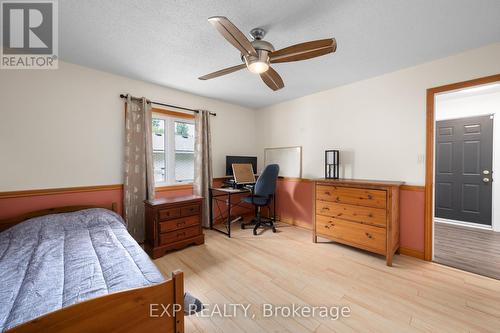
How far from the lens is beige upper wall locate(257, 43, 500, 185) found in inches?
88.4

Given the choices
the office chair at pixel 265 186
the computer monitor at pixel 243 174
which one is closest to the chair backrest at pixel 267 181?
the office chair at pixel 265 186

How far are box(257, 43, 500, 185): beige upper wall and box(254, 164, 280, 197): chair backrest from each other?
2.43 ft

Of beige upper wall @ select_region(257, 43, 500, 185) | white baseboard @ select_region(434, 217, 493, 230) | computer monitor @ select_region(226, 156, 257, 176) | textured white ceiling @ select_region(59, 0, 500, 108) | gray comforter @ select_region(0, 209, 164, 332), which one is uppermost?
textured white ceiling @ select_region(59, 0, 500, 108)

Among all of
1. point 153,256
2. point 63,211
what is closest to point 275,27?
point 153,256

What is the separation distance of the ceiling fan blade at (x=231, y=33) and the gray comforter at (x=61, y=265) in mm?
1576

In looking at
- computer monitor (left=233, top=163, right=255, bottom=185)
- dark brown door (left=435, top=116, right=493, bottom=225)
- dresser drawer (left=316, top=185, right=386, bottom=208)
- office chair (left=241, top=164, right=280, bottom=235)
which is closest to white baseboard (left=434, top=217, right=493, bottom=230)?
dark brown door (left=435, top=116, right=493, bottom=225)

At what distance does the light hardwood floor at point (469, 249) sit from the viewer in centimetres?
221

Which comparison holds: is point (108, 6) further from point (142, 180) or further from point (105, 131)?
point (142, 180)

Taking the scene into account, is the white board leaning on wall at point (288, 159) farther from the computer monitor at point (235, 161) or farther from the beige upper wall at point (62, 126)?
the beige upper wall at point (62, 126)

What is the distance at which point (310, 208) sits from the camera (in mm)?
3549

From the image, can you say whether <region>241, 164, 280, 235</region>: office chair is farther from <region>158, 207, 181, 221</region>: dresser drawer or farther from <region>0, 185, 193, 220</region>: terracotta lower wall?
<region>0, 185, 193, 220</region>: terracotta lower wall

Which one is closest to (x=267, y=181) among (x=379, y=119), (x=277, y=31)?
(x=379, y=119)

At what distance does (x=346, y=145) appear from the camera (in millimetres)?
3107

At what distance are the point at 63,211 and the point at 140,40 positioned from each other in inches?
80.9
